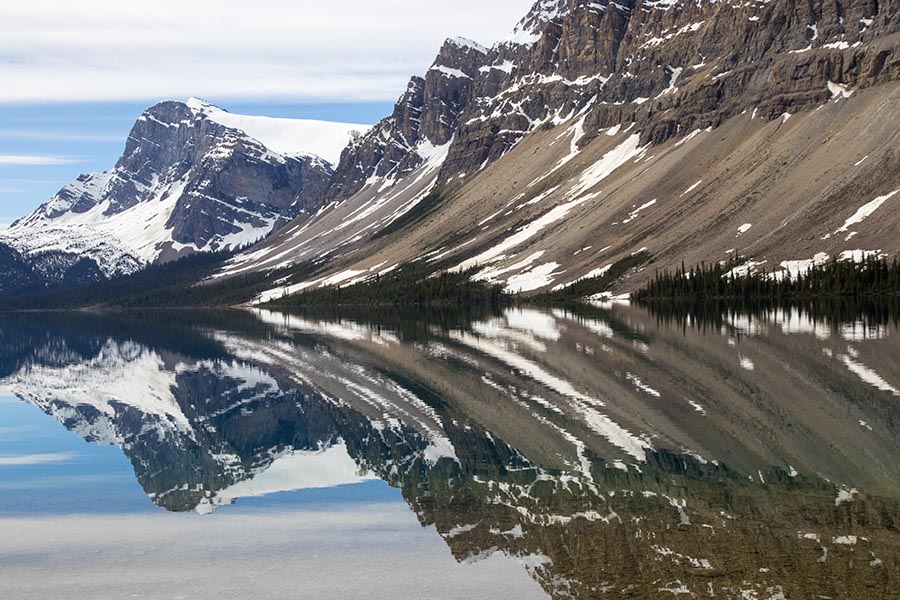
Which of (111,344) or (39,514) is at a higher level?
(39,514)

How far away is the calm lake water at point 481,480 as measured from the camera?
25922mm

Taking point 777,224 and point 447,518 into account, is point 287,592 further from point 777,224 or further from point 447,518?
point 777,224

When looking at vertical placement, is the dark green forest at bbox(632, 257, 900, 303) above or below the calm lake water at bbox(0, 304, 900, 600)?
below

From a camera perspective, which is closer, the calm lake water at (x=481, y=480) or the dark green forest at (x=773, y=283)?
the calm lake water at (x=481, y=480)

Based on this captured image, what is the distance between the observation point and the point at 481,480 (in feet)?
121

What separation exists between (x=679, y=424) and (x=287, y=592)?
23230mm

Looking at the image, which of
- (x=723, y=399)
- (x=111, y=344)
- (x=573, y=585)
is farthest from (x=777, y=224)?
(x=573, y=585)

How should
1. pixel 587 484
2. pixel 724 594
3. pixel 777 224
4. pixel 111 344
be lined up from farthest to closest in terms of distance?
pixel 777 224, pixel 111 344, pixel 587 484, pixel 724 594

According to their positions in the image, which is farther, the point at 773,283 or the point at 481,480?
the point at 773,283

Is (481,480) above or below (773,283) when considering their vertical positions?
above

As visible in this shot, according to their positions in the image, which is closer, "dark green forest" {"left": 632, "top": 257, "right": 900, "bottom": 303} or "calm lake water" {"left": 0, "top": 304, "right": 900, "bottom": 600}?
"calm lake water" {"left": 0, "top": 304, "right": 900, "bottom": 600}

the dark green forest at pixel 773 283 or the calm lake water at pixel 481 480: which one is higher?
the calm lake water at pixel 481 480

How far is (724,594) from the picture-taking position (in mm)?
23328

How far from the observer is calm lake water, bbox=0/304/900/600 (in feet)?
85.0
